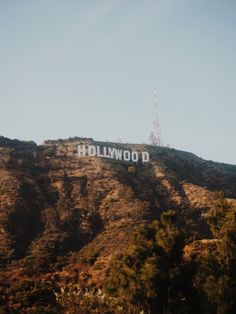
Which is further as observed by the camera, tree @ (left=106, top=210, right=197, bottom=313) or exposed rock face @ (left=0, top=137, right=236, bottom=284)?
exposed rock face @ (left=0, top=137, right=236, bottom=284)

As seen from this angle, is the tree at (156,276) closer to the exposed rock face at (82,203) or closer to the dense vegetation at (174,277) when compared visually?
the dense vegetation at (174,277)

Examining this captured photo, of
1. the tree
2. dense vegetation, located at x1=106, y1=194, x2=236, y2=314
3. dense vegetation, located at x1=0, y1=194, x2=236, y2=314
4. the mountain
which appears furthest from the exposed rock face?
dense vegetation, located at x1=106, y1=194, x2=236, y2=314

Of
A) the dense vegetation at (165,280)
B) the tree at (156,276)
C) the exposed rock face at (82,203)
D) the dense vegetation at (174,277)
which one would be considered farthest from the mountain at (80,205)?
the dense vegetation at (174,277)

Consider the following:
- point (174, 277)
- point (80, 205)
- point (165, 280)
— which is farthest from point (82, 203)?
point (174, 277)

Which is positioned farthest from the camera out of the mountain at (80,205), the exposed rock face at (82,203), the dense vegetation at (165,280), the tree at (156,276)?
the exposed rock face at (82,203)

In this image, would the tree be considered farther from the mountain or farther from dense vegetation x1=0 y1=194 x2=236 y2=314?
the mountain

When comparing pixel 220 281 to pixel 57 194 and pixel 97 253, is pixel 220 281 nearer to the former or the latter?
pixel 97 253

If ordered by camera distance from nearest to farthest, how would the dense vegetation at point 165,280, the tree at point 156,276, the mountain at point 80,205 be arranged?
the dense vegetation at point 165,280 → the tree at point 156,276 → the mountain at point 80,205

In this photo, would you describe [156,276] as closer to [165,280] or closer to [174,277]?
[165,280]
